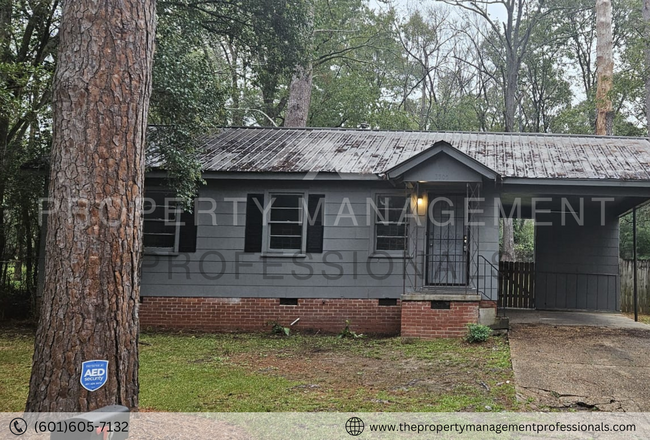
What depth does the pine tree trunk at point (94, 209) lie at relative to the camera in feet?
13.4

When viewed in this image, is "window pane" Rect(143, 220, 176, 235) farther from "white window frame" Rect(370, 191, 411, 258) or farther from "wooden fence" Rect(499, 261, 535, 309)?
"wooden fence" Rect(499, 261, 535, 309)

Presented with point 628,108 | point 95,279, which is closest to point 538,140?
point 95,279

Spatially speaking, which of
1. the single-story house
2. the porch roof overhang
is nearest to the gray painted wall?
the single-story house

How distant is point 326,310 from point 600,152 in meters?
6.76

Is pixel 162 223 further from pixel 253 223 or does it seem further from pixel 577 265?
pixel 577 265

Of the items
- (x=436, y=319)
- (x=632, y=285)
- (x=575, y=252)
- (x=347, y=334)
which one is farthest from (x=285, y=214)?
(x=632, y=285)

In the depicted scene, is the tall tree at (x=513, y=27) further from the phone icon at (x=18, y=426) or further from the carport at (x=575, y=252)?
the phone icon at (x=18, y=426)

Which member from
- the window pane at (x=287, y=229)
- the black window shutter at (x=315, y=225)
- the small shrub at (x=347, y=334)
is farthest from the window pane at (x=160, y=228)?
the small shrub at (x=347, y=334)

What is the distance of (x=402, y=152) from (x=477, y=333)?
4.59m

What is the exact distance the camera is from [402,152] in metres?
12.6

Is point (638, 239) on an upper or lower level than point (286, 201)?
lower

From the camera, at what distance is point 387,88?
31641 millimetres

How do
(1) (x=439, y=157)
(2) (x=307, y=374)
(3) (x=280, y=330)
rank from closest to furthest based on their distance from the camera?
(2) (x=307, y=374) → (1) (x=439, y=157) → (3) (x=280, y=330)

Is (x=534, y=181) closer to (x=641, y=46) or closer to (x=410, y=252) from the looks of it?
(x=410, y=252)
